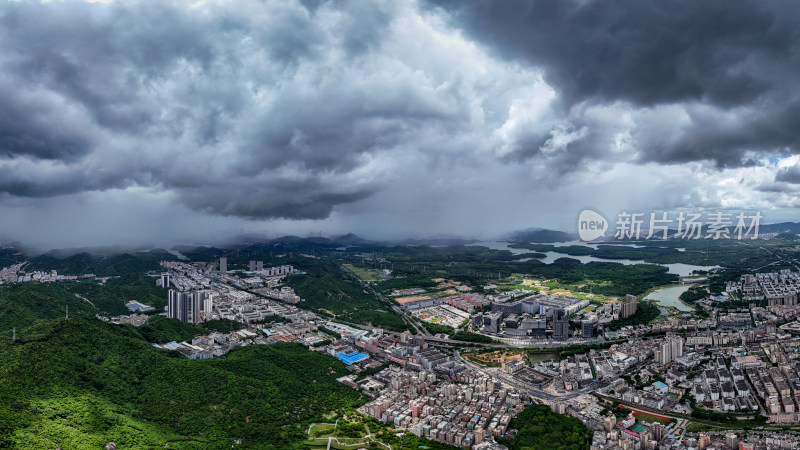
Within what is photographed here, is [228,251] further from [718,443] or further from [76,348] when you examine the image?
[718,443]

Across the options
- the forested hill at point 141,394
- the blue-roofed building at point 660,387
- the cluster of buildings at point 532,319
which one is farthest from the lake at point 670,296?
the forested hill at point 141,394

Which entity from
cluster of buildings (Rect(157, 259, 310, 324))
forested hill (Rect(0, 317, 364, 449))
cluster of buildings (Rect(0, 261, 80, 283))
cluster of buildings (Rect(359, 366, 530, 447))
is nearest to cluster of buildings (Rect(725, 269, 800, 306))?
cluster of buildings (Rect(359, 366, 530, 447))

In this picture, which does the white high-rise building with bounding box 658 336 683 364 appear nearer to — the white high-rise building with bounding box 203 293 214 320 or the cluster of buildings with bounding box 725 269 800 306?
the cluster of buildings with bounding box 725 269 800 306

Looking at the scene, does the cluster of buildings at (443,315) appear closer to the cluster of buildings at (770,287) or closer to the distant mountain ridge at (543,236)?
the cluster of buildings at (770,287)

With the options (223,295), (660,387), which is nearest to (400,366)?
(660,387)

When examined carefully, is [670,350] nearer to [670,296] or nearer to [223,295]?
[670,296]

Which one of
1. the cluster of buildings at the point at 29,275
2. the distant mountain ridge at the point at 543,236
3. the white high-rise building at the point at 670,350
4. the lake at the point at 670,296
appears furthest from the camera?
the distant mountain ridge at the point at 543,236

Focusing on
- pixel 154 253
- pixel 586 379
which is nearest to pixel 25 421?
pixel 586 379
